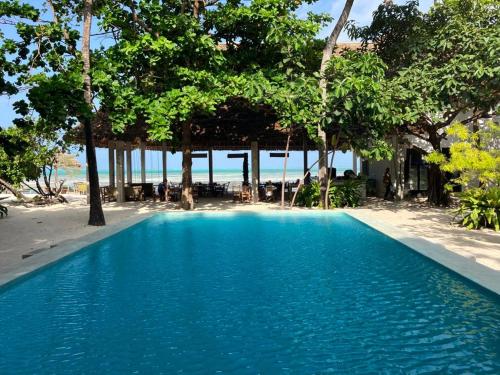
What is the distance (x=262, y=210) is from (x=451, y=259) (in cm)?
962

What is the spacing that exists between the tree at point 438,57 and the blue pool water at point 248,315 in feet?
22.2

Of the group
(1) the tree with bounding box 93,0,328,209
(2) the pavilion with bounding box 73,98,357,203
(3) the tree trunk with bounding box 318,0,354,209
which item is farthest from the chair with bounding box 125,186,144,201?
(3) the tree trunk with bounding box 318,0,354,209

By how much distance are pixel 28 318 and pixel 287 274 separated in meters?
4.06

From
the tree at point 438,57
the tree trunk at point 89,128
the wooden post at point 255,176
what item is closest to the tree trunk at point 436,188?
the tree at point 438,57

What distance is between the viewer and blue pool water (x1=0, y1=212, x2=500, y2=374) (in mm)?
4270

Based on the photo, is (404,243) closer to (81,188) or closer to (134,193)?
(134,193)

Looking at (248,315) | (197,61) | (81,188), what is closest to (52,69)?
(197,61)

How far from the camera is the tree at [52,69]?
37.2ft

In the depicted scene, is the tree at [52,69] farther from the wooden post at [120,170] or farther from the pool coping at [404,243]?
the wooden post at [120,170]

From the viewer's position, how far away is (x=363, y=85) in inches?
540

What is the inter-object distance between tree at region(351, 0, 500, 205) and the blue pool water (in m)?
6.77

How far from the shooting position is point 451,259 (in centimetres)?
759

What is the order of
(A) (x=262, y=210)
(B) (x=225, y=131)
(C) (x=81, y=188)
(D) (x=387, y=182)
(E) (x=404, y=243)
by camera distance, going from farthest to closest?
1. (C) (x=81, y=188)
2. (D) (x=387, y=182)
3. (B) (x=225, y=131)
4. (A) (x=262, y=210)
5. (E) (x=404, y=243)

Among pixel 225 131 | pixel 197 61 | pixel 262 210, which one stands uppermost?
pixel 197 61
